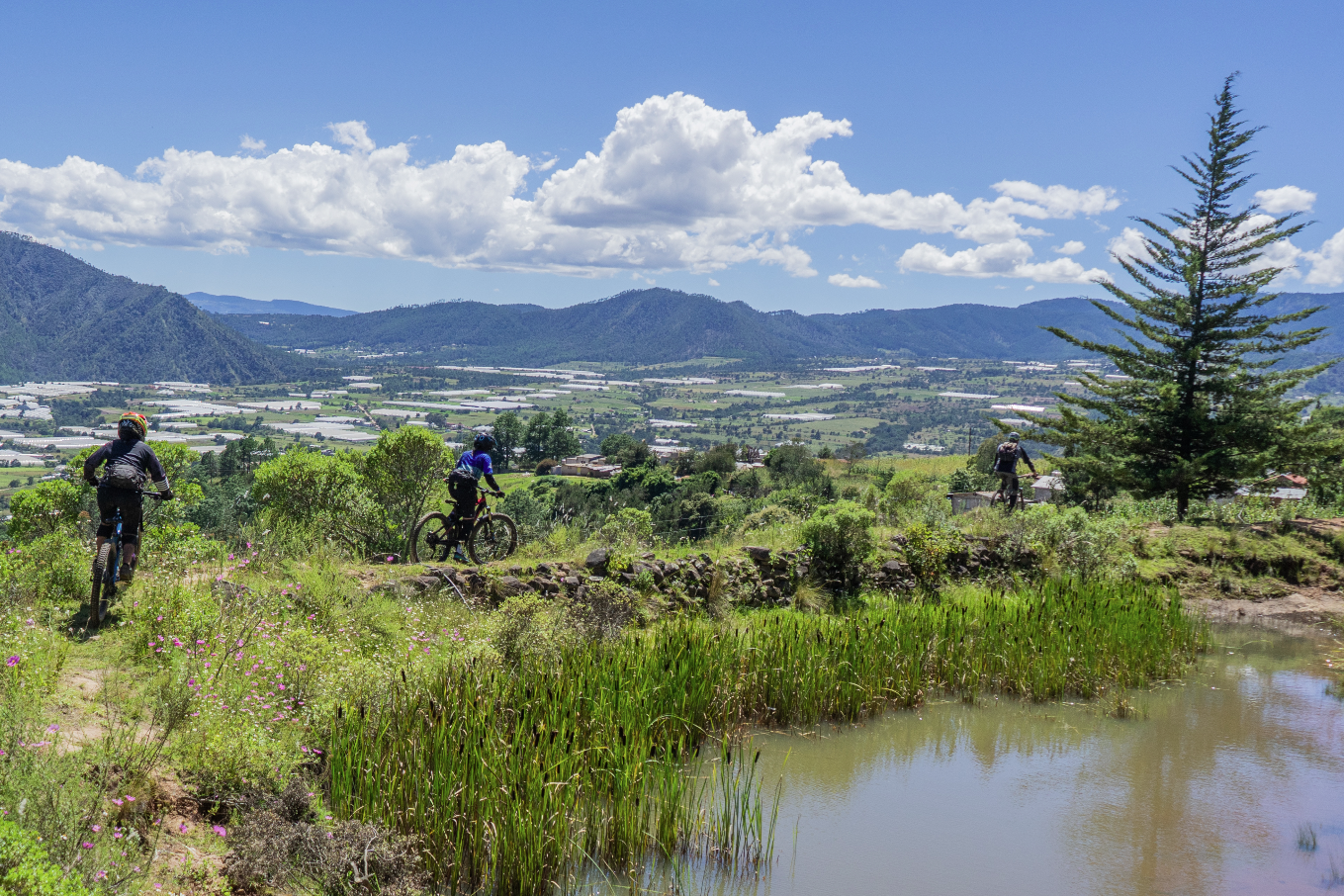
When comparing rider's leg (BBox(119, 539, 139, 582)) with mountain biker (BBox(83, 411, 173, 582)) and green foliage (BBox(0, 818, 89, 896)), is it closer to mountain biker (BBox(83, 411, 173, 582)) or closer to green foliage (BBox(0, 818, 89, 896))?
mountain biker (BBox(83, 411, 173, 582))

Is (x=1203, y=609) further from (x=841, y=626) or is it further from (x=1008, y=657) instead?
(x=841, y=626)

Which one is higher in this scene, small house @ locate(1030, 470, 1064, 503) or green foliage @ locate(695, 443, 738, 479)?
small house @ locate(1030, 470, 1064, 503)

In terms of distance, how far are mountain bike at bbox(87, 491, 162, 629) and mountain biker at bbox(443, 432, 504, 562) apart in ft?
11.7

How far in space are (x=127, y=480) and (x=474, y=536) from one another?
4.09 meters

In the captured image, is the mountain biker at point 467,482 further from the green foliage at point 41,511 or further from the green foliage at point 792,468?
the green foliage at point 792,468

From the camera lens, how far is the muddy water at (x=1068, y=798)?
5254mm

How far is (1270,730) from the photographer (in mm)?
7910

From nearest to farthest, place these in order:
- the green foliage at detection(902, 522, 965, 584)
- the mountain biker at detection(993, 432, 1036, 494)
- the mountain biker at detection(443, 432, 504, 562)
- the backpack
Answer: the backpack < the mountain biker at detection(443, 432, 504, 562) < the green foliage at detection(902, 522, 965, 584) < the mountain biker at detection(993, 432, 1036, 494)

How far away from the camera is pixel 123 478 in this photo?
7062mm

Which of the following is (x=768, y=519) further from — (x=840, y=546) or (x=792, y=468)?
(x=792, y=468)

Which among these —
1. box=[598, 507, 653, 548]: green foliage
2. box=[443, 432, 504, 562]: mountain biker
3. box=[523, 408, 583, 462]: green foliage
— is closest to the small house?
box=[598, 507, 653, 548]: green foliage

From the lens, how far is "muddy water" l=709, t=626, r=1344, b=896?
5.25m

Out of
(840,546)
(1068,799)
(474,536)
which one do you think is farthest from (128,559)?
(840,546)

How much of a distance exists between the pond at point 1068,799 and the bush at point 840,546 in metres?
3.43
